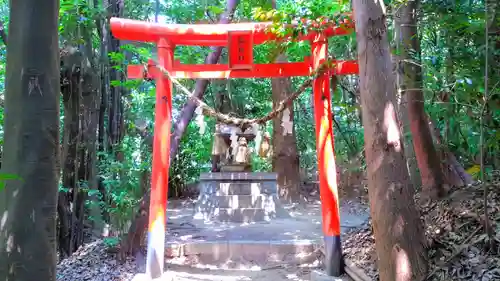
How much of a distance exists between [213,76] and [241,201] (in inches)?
141

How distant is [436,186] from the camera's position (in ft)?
14.9

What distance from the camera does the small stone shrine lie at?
8062 mm

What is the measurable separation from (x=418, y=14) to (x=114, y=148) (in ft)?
17.5

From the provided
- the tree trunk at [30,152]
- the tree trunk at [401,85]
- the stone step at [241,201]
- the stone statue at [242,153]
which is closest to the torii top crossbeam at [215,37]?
the tree trunk at [401,85]

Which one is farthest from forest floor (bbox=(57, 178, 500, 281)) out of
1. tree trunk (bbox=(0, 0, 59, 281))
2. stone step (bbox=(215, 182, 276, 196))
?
tree trunk (bbox=(0, 0, 59, 281))

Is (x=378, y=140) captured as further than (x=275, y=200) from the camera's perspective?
No

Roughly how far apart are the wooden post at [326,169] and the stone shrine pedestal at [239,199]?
3.34 meters

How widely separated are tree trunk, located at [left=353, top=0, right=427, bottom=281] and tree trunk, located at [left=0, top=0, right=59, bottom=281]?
2178 mm

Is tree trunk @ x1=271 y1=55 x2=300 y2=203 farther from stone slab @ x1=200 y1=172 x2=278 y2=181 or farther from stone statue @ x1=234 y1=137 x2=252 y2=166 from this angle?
stone slab @ x1=200 y1=172 x2=278 y2=181

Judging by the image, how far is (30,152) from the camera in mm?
1966

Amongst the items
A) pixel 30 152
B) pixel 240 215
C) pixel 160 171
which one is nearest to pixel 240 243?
pixel 160 171

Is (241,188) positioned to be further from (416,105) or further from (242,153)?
(416,105)

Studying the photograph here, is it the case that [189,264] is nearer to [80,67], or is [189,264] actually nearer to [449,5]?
[80,67]

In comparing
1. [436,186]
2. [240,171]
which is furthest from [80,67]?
[436,186]
